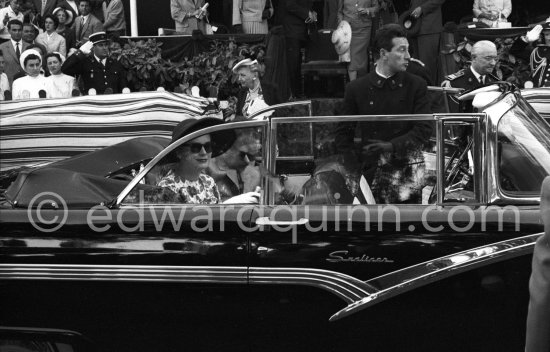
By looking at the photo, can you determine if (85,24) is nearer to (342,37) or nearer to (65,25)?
(65,25)

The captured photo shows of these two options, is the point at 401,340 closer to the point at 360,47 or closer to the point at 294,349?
the point at 294,349

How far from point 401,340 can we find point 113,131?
21.3 feet

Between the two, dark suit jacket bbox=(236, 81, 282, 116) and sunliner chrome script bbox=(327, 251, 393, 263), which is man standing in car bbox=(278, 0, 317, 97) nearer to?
dark suit jacket bbox=(236, 81, 282, 116)

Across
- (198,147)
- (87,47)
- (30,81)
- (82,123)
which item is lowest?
(198,147)

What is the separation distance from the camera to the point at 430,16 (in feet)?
37.8

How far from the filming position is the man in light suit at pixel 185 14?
12414mm

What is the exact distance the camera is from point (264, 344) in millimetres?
4578

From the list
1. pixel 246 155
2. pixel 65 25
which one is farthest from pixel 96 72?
pixel 246 155

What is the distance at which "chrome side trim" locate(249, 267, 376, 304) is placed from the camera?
445cm

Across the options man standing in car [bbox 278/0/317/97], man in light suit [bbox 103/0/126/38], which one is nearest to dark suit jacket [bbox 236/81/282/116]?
man standing in car [bbox 278/0/317/97]

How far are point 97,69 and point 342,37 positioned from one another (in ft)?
9.62

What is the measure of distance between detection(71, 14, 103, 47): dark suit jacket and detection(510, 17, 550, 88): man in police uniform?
5558 mm

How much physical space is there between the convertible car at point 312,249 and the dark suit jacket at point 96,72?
259 inches

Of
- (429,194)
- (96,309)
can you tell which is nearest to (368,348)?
(429,194)
